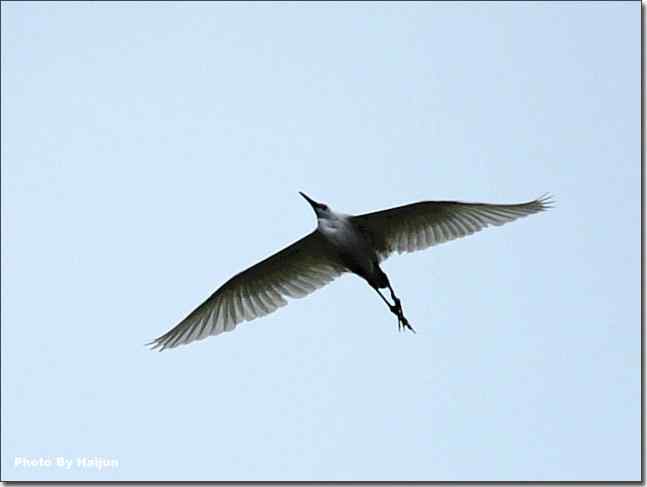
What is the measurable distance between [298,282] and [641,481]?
4909 millimetres

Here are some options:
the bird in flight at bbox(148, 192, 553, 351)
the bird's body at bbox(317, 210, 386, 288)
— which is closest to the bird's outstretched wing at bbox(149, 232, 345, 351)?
the bird in flight at bbox(148, 192, 553, 351)

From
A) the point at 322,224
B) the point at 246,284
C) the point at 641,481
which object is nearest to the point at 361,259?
the point at 322,224

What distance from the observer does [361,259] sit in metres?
14.2

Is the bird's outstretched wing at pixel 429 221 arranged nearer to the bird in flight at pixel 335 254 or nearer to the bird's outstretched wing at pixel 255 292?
the bird in flight at pixel 335 254

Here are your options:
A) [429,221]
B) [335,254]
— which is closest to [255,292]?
[335,254]

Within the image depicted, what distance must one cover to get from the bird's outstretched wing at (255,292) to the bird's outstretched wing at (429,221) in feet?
2.89

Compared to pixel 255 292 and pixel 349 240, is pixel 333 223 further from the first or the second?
pixel 255 292

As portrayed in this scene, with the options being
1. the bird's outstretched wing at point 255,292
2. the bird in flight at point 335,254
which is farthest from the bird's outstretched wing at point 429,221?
the bird's outstretched wing at point 255,292

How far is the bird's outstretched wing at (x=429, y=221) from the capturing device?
14070 mm

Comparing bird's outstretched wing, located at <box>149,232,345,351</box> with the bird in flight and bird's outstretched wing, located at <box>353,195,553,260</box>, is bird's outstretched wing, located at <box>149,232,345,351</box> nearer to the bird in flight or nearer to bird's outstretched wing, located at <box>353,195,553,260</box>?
the bird in flight

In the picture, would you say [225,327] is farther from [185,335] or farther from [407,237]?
[407,237]

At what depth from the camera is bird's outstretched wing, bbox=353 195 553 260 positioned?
1407cm

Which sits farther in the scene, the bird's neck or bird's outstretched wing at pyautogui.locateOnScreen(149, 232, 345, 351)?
bird's outstretched wing at pyautogui.locateOnScreen(149, 232, 345, 351)

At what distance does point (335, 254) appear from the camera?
570 inches
